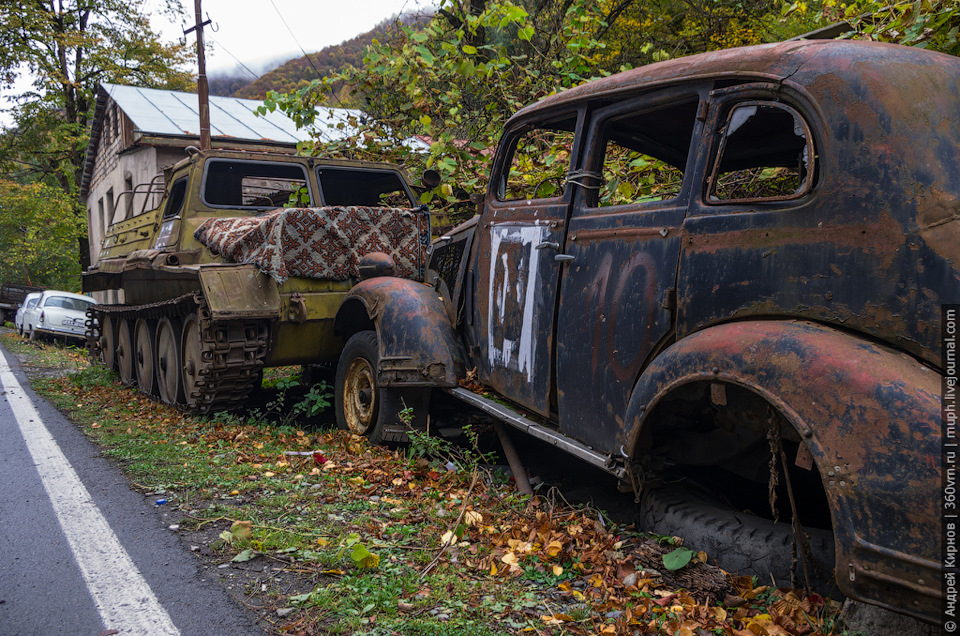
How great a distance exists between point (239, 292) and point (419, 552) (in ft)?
11.0

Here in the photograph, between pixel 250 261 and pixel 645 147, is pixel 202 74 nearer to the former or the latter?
pixel 250 261

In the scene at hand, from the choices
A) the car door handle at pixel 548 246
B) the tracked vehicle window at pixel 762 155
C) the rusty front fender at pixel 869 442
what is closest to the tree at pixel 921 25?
the tracked vehicle window at pixel 762 155

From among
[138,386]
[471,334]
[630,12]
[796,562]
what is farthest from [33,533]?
[630,12]

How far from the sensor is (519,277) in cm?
407

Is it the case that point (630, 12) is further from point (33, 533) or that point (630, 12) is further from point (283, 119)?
point (33, 533)

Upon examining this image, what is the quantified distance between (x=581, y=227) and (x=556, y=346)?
624mm

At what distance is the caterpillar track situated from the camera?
607 cm

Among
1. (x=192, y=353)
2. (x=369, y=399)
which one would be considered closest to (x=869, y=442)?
(x=369, y=399)

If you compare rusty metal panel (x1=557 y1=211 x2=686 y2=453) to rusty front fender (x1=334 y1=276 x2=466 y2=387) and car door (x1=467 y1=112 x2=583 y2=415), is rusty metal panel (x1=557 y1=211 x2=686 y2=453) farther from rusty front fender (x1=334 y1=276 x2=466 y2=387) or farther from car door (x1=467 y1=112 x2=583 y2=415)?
rusty front fender (x1=334 y1=276 x2=466 y2=387)

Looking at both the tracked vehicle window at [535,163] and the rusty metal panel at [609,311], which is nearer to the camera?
the rusty metal panel at [609,311]

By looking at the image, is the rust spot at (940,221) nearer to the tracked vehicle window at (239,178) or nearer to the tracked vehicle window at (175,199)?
the tracked vehicle window at (239,178)

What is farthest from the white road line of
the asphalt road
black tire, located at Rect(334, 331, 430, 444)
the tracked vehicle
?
black tire, located at Rect(334, 331, 430, 444)

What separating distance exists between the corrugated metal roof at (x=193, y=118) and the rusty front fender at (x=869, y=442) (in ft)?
57.7

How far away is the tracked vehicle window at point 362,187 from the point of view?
311 inches
